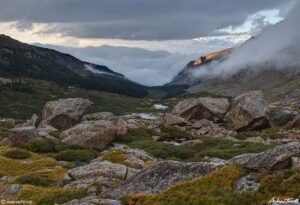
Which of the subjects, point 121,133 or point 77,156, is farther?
point 121,133

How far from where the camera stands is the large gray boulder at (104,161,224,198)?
14.1 metres

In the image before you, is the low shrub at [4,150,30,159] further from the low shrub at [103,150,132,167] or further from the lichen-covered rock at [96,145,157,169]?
the low shrub at [103,150,132,167]

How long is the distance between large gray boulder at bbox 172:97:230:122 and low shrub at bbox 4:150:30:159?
1723 inches

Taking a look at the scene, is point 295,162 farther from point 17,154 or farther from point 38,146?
point 38,146

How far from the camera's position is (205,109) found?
59.9 metres

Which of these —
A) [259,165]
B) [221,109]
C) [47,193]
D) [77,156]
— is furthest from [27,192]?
[221,109]

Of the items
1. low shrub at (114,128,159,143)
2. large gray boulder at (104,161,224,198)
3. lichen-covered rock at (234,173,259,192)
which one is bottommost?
low shrub at (114,128,159,143)

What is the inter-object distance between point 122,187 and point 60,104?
51.8 meters

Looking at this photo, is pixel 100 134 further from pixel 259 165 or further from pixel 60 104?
pixel 60 104

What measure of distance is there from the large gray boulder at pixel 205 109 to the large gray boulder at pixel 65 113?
90.1 ft

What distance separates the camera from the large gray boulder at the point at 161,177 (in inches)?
555

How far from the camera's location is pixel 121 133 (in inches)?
1731

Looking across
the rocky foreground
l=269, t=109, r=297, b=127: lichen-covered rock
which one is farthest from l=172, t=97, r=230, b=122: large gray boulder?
l=269, t=109, r=297, b=127: lichen-covered rock

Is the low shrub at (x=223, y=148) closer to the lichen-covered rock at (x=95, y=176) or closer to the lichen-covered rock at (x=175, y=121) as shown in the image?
the lichen-covered rock at (x=175, y=121)
